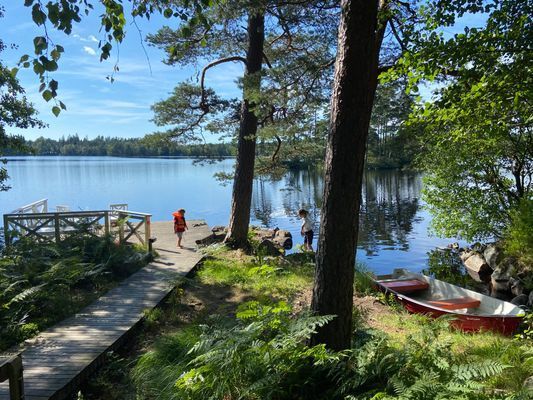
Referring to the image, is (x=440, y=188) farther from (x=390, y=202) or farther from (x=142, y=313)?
(x=390, y=202)

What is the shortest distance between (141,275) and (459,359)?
7.27 metres

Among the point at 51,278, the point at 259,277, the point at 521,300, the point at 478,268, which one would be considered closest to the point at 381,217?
the point at 478,268

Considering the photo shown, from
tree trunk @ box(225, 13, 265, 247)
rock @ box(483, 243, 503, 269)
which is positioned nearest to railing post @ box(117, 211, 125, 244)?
tree trunk @ box(225, 13, 265, 247)

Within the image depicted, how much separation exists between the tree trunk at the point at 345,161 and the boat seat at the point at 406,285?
6.06 m

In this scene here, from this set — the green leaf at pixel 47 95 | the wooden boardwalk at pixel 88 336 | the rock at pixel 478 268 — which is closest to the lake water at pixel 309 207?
the rock at pixel 478 268

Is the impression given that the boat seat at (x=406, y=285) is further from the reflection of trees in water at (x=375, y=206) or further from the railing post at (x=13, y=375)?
the railing post at (x=13, y=375)

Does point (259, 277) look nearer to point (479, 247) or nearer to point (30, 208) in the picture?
point (479, 247)

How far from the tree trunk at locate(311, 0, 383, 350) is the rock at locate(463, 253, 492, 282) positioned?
37.9ft

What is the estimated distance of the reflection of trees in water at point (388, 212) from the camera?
813 inches

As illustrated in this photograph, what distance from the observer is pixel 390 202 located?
32750 mm

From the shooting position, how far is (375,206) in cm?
3142

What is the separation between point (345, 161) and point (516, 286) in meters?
9.78

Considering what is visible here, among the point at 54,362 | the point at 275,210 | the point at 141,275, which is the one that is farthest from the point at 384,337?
the point at 275,210

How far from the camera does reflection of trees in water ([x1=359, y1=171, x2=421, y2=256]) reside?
2064cm
